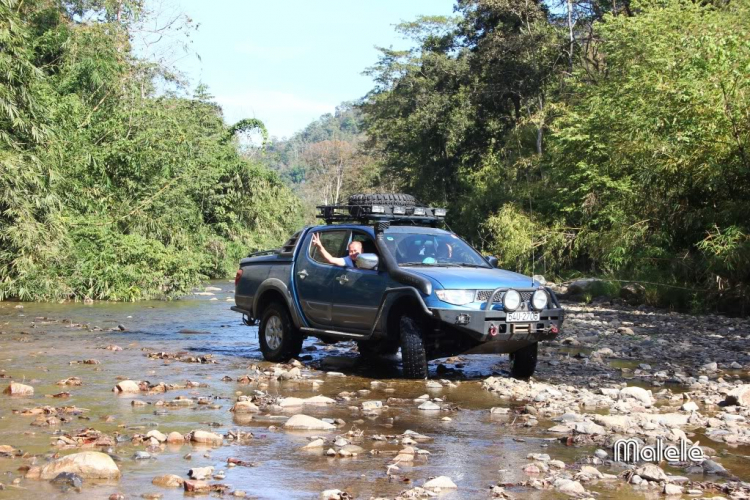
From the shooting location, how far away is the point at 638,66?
26078 millimetres

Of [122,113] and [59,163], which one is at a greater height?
[122,113]

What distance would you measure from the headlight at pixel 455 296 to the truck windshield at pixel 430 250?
0.98m

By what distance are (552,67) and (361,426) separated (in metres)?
37.4

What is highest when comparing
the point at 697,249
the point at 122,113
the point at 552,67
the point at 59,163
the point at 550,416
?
the point at 552,67

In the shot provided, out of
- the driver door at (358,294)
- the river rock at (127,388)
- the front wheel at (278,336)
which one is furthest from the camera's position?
the front wheel at (278,336)

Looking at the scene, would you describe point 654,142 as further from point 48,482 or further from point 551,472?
point 48,482

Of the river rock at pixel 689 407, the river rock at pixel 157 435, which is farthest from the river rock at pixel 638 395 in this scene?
the river rock at pixel 157 435

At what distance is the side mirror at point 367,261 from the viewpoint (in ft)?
34.4

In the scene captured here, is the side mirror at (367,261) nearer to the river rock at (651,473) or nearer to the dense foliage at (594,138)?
the river rock at (651,473)

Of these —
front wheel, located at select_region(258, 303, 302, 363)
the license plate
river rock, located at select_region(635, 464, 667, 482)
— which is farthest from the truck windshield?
river rock, located at select_region(635, 464, 667, 482)

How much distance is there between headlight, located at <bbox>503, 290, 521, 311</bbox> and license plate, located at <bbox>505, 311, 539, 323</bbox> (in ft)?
0.23

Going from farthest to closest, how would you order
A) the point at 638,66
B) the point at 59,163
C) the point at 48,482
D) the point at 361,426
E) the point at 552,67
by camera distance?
1. the point at 552,67
2. the point at 638,66
3. the point at 59,163
4. the point at 361,426
5. the point at 48,482

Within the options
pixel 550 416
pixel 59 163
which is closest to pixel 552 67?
pixel 59 163

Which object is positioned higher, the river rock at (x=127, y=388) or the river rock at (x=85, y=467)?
the river rock at (x=85, y=467)
